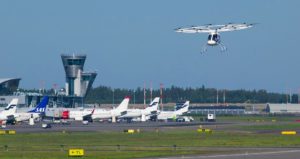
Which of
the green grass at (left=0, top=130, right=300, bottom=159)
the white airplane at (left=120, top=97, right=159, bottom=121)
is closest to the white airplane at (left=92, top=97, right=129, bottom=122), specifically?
the white airplane at (left=120, top=97, right=159, bottom=121)

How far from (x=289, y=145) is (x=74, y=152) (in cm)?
2468

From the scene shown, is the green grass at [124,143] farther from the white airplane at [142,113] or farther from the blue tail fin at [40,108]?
the white airplane at [142,113]

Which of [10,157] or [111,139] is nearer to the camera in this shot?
[10,157]

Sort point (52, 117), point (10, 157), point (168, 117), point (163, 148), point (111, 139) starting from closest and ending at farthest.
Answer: point (10, 157) → point (163, 148) → point (111, 139) → point (52, 117) → point (168, 117)

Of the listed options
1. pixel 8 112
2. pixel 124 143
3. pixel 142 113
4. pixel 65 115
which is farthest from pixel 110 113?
pixel 124 143

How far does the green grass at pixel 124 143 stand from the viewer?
77438 millimetres

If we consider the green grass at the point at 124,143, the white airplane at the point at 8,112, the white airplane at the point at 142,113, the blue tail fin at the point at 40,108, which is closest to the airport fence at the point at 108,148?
the green grass at the point at 124,143

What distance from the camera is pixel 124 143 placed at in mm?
94688

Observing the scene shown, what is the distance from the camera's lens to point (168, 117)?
200m

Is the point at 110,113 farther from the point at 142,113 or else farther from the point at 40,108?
the point at 40,108

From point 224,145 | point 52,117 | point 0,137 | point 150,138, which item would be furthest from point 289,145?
point 52,117

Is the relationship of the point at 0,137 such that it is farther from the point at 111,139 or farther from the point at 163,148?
the point at 163,148

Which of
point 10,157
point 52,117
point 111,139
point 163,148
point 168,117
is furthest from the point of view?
point 168,117

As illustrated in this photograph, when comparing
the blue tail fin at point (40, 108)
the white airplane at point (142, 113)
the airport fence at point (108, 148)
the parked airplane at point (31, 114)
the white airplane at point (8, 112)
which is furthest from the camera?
the white airplane at point (142, 113)
